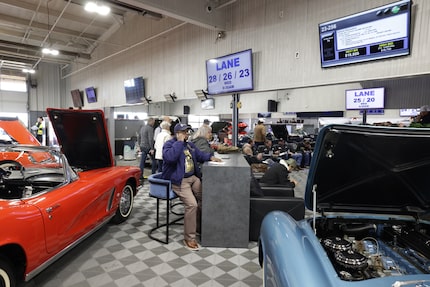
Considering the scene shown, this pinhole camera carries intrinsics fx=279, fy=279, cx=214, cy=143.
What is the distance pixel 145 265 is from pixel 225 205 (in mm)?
1115

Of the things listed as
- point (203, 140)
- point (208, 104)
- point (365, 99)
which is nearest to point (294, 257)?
point (203, 140)

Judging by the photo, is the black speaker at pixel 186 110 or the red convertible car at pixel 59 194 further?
the black speaker at pixel 186 110

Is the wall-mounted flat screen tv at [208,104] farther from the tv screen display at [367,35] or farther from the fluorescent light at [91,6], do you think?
the tv screen display at [367,35]

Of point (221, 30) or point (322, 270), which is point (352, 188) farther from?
point (221, 30)

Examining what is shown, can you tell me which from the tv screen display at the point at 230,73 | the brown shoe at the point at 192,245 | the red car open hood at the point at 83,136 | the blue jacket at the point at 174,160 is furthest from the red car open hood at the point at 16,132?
the tv screen display at the point at 230,73

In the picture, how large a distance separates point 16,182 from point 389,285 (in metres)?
3.42

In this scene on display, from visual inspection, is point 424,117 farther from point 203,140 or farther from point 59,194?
point 59,194

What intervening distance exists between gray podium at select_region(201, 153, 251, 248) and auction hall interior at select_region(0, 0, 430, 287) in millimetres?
13

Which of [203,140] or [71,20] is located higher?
[71,20]

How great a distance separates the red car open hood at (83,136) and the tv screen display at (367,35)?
149 inches

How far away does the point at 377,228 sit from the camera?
1.97 metres

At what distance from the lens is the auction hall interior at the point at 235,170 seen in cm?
165

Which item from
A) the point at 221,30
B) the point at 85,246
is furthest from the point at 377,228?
the point at 221,30

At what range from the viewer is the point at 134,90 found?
10258 millimetres
